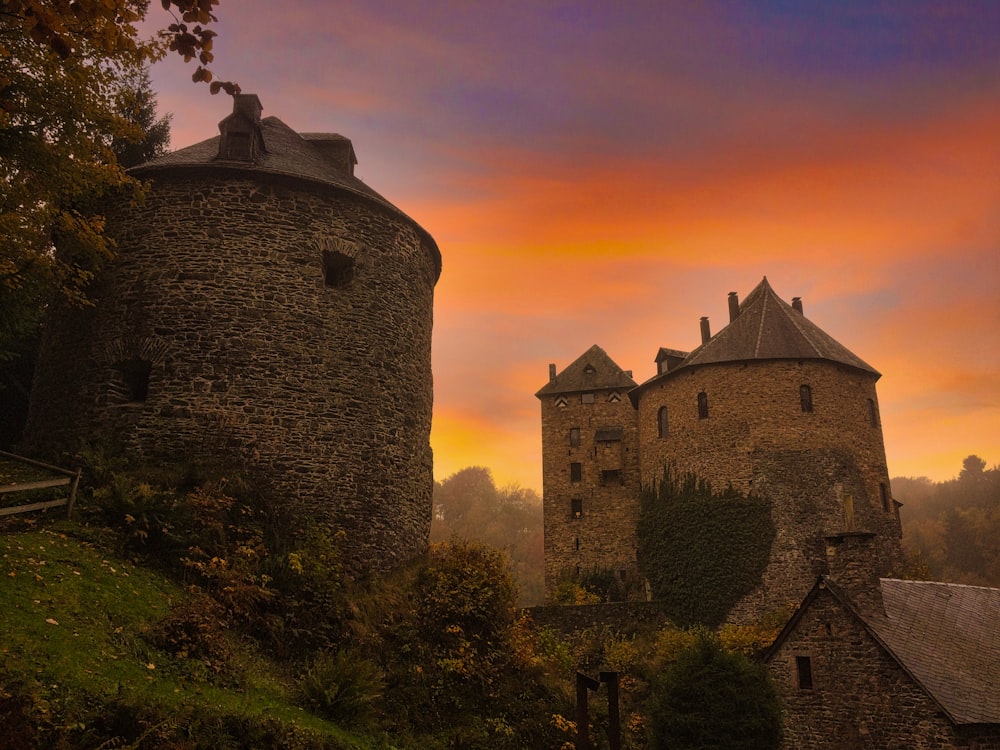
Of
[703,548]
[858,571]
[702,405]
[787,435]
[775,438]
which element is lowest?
[858,571]

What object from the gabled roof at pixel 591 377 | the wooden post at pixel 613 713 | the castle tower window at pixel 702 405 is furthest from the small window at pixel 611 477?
the wooden post at pixel 613 713

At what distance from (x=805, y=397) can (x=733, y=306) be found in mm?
6433

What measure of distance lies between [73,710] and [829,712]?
14391mm

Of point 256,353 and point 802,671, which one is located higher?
point 256,353

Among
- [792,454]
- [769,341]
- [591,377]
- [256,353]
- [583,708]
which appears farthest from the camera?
[591,377]

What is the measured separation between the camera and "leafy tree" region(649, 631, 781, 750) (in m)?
15.3


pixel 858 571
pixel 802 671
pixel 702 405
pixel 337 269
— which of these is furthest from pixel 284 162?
pixel 702 405

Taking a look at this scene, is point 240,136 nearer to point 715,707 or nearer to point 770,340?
point 715,707

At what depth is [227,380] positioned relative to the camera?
50.2 feet

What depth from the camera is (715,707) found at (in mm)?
15438

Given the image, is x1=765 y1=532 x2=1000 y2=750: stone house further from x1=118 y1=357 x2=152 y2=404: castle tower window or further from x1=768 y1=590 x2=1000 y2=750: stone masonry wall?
x1=118 y1=357 x2=152 y2=404: castle tower window

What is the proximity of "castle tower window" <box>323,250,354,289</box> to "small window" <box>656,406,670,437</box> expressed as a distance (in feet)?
60.8

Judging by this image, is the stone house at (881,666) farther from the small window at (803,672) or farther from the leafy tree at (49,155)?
the leafy tree at (49,155)

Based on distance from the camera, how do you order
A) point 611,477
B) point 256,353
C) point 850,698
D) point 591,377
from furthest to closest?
point 591,377 → point 611,477 → point 850,698 → point 256,353
